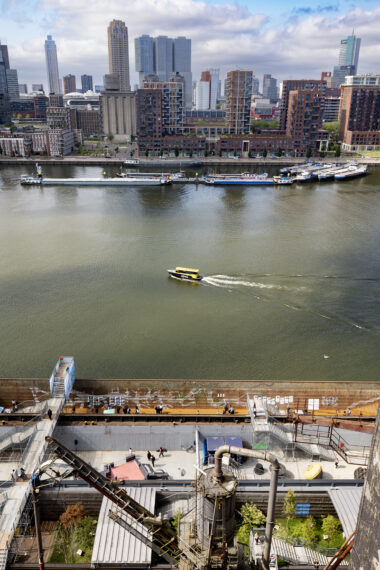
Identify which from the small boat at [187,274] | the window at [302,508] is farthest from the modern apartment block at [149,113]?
the window at [302,508]

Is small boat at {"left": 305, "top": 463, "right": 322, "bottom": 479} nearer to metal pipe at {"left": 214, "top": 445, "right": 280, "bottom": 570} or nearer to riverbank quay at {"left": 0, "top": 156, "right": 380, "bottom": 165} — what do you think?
metal pipe at {"left": 214, "top": 445, "right": 280, "bottom": 570}

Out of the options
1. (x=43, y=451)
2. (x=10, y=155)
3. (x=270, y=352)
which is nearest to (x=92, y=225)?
(x=270, y=352)

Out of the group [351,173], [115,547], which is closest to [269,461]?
[115,547]

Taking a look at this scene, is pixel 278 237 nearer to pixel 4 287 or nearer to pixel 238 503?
pixel 4 287

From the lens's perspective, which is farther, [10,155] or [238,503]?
[10,155]

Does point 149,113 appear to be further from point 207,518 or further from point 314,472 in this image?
point 207,518

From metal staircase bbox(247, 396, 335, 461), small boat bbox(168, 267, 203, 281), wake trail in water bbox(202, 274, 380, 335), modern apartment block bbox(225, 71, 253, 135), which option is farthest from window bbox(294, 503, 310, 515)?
modern apartment block bbox(225, 71, 253, 135)
